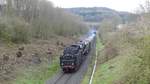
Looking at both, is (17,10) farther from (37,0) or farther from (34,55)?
(34,55)

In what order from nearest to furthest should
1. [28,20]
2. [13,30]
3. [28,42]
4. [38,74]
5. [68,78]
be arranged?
[68,78]
[38,74]
[13,30]
[28,42]
[28,20]

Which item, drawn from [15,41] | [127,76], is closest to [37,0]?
[15,41]

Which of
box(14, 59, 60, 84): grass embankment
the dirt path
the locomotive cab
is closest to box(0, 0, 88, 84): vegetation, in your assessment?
box(14, 59, 60, 84): grass embankment

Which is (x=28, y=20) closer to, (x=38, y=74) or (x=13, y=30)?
(x=13, y=30)

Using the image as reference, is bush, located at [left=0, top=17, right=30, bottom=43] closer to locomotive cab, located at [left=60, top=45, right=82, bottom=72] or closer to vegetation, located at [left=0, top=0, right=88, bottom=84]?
vegetation, located at [left=0, top=0, right=88, bottom=84]

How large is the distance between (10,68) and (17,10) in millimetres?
33540

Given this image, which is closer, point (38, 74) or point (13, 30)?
point (38, 74)

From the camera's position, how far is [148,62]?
690 inches

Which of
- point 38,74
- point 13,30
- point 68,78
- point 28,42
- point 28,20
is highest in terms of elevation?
point 28,20

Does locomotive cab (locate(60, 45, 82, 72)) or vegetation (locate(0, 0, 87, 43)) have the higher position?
vegetation (locate(0, 0, 87, 43))


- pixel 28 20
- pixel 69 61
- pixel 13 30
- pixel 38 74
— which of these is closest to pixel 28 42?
pixel 13 30

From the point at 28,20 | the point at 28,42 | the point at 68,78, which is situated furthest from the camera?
the point at 28,20


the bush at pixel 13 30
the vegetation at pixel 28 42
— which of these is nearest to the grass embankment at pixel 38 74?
the vegetation at pixel 28 42

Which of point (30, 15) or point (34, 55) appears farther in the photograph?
point (30, 15)
